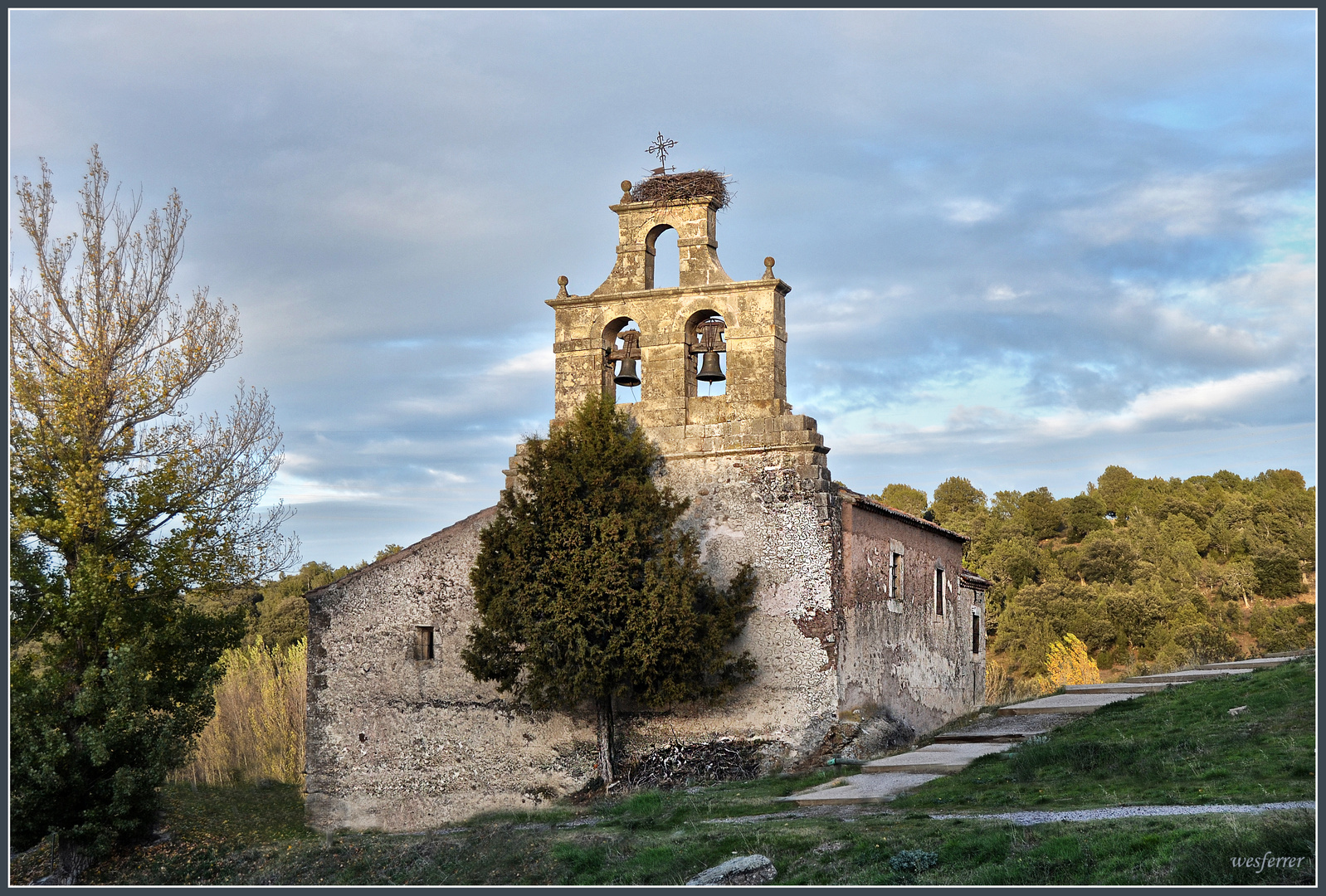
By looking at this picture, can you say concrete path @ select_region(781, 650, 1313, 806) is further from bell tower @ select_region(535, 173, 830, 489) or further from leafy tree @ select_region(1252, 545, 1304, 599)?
leafy tree @ select_region(1252, 545, 1304, 599)

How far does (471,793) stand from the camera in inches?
739

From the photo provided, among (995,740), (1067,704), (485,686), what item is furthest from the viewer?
(1067,704)

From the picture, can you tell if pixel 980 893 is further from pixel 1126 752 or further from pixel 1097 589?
pixel 1097 589

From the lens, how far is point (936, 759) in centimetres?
1703

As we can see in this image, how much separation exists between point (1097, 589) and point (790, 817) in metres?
37.3

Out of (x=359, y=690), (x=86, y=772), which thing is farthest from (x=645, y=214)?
(x=86, y=772)

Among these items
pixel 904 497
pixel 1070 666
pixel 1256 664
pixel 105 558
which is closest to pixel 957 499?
pixel 904 497

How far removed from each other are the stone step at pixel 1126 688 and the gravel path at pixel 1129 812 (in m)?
9.52

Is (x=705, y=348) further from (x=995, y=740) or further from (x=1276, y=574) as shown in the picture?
(x=1276, y=574)

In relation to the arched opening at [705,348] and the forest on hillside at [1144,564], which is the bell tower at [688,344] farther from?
the forest on hillside at [1144,564]

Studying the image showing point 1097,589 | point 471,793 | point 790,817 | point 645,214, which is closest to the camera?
point 790,817

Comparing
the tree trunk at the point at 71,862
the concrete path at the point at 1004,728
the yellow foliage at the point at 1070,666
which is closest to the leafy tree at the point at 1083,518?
the yellow foliage at the point at 1070,666

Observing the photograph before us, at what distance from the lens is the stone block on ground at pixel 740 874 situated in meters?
11.2

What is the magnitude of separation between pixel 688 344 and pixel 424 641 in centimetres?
608
